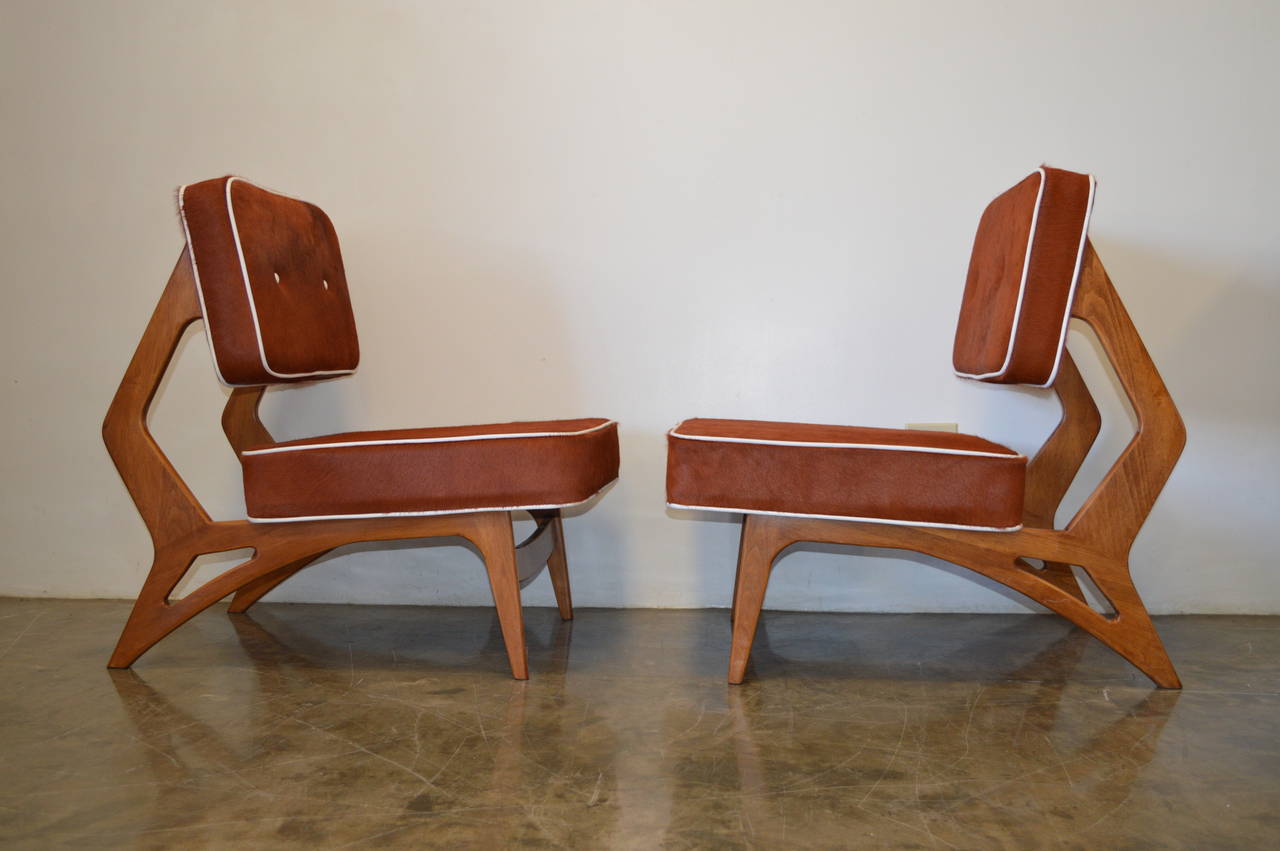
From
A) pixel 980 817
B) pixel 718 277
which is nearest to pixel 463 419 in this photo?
pixel 718 277

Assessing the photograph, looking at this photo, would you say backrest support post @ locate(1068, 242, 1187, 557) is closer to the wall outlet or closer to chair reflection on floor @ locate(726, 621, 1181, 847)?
chair reflection on floor @ locate(726, 621, 1181, 847)

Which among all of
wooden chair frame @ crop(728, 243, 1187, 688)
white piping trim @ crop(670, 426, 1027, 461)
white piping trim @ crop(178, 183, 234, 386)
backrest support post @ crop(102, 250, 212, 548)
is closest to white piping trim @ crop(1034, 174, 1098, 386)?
wooden chair frame @ crop(728, 243, 1187, 688)

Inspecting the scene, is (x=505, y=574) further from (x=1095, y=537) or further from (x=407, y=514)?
(x=1095, y=537)

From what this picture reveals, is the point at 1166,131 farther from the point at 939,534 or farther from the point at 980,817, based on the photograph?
the point at 980,817

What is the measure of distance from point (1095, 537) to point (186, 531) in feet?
6.24

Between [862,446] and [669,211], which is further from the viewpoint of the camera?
[669,211]

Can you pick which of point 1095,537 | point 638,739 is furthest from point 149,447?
point 1095,537

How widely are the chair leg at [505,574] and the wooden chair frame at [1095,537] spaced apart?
441 millimetres

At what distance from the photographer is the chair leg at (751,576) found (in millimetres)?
1801

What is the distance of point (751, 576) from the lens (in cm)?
181

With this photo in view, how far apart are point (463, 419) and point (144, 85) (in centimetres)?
127

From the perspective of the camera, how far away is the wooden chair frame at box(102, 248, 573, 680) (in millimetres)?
1863

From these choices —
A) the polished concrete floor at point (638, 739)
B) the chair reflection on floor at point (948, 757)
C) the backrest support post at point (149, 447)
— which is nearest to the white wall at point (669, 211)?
the polished concrete floor at point (638, 739)

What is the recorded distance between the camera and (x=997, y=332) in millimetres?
1742
